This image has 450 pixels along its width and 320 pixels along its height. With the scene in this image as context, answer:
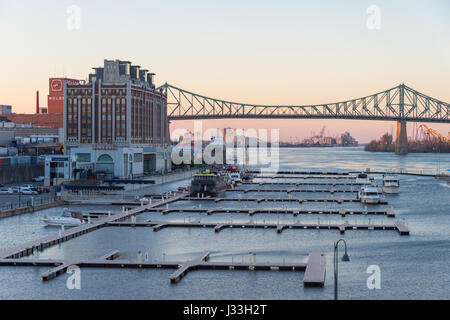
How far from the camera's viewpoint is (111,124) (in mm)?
96438

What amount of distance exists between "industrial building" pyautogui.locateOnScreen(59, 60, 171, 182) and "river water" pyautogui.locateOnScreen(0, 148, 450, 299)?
83.5 feet

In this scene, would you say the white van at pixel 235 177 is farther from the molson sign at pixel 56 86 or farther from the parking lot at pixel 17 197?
the molson sign at pixel 56 86

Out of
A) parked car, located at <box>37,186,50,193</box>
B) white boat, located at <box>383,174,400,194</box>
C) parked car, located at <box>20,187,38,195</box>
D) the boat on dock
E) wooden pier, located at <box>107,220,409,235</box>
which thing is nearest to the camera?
wooden pier, located at <box>107,220,409,235</box>

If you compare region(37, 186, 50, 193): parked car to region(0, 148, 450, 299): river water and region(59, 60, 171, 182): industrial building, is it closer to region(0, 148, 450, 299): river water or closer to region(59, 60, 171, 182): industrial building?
region(59, 60, 171, 182): industrial building

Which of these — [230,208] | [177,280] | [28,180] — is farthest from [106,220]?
[28,180]

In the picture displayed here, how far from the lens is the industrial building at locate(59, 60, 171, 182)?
279ft

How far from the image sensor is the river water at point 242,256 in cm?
2883

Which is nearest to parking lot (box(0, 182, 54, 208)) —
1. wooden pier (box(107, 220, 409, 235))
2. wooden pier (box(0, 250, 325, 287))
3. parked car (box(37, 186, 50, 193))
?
parked car (box(37, 186, 50, 193))

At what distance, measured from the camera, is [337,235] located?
4497 centimetres

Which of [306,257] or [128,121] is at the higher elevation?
[128,121]

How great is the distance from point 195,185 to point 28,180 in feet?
79.9

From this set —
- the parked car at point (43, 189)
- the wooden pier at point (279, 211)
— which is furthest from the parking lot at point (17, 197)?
the wooden pier at point (279, 211)

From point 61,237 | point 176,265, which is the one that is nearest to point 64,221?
point 61,237
